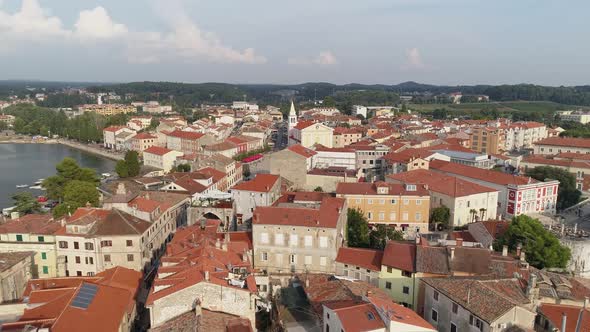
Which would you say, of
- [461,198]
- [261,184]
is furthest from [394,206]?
[261,184]

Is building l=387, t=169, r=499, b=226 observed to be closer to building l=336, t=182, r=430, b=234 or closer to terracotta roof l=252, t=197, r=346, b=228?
building l=336, t=182, r=430, b=234

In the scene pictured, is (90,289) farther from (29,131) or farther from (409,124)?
(29,131)

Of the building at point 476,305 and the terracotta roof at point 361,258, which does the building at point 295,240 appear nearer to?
the terracotta roof at point 361,258

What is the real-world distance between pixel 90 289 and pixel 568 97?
14801 cm

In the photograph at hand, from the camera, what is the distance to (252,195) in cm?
2738

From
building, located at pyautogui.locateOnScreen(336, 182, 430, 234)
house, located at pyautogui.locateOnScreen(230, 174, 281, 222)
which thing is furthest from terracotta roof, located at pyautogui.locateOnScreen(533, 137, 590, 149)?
house, located at pyautogui.locateOnScreen(230, 174, 281, 222)

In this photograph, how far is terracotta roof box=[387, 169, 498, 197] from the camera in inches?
1113

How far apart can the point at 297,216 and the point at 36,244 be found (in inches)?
455

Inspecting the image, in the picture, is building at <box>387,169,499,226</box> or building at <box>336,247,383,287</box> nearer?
building at <box>336,247,383,287</box>

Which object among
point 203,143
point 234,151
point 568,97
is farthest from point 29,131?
point 568,97

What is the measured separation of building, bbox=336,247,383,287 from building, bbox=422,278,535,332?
8.87 ft

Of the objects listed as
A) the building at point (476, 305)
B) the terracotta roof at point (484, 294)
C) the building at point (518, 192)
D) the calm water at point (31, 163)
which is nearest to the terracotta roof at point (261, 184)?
the building at point (476, 305)

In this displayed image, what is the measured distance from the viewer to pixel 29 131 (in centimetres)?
8869

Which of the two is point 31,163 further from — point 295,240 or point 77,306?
point 77,306
